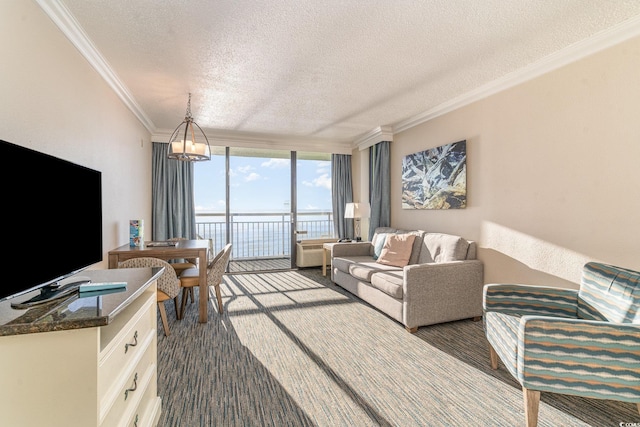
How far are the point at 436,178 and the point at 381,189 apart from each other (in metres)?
1.23

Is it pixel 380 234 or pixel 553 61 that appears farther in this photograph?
pixel 380 234

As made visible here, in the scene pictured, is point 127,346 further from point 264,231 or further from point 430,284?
point 264,231

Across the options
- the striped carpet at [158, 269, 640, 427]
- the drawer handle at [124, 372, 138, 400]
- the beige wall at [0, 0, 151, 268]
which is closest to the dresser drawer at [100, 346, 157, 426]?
the drawer handle at [124, 372, 138, 400]

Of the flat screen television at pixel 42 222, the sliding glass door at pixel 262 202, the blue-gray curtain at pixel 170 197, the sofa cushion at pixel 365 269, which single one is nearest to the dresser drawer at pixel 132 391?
the flat screen television at pixel 42 222

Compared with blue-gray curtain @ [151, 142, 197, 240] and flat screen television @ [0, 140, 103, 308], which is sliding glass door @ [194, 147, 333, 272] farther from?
flat screen television @ [0, 140, 103, 308]

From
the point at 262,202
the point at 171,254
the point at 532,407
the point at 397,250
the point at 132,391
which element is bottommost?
the point at 532,407

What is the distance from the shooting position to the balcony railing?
6629 millimetres

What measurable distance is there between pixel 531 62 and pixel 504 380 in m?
2.71

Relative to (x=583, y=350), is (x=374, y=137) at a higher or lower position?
higher

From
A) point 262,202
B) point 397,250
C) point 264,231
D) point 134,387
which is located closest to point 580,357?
point 134,387

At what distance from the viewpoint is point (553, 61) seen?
2.61m

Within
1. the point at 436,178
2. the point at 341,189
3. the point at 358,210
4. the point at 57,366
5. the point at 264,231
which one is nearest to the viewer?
the point at 57,366

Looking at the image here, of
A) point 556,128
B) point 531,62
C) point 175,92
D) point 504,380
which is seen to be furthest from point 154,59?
point 504,380

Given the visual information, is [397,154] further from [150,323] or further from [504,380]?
[150,323]
